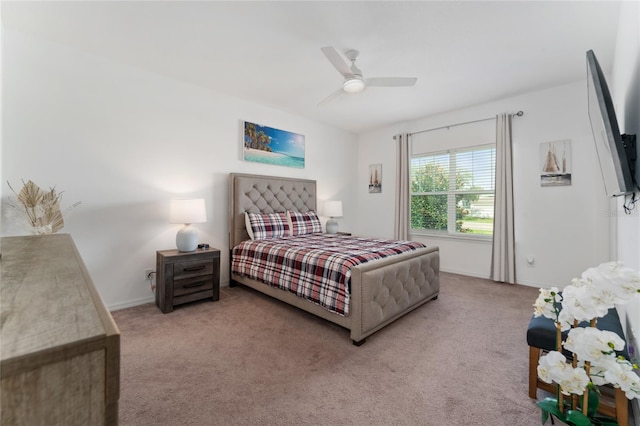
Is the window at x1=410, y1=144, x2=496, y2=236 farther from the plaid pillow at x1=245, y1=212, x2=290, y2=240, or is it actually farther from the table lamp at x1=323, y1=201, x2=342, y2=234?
the plaid pillow at x1=245, y1=212, x2=290, y2=240

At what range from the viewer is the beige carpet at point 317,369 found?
1.49 meters

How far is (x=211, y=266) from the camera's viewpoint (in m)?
3.12

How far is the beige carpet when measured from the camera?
149cm

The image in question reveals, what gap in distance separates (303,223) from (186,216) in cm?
172

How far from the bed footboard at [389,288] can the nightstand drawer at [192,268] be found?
1797mm

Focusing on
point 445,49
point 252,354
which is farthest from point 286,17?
point 252,354

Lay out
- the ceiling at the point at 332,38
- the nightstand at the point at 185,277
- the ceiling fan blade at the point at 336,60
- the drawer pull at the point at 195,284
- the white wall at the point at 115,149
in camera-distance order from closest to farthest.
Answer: the ceiling at the point at 332,38, the ceiling fan blade at the point at 336,60, the white wall at the point at 115,149, the nightstand at the point at 185,277, the drawer pull at the point at 195,284

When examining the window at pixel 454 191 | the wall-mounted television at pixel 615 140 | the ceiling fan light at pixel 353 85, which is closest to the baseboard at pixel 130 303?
the ceiling fan light at pixel 353 85

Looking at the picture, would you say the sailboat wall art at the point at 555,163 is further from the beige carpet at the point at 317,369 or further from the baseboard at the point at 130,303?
the baseboard at the point at 130,303

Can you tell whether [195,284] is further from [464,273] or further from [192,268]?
[464,273]

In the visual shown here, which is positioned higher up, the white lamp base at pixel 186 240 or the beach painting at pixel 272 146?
the beach painting at pixel 272 146

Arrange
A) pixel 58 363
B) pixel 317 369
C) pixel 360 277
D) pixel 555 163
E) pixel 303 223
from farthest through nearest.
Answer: pixel 303 223 < pixel 555 163 < pixel 360 277 < pixel 317 369 < pixel 58 363

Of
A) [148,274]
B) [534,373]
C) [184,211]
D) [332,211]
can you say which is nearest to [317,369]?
[534,373]

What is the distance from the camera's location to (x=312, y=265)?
2.51m
